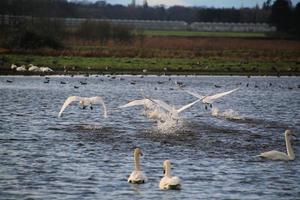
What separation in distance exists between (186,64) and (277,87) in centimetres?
1170

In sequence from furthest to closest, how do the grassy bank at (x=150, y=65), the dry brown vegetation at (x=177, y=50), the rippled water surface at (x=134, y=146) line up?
the dry brown vegetation at (x=177, y=50), the grassy bank at (x=150, y=65), the rippled water surface at (x=134, y=146)

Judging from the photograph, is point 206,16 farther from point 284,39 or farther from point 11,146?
point 11,146

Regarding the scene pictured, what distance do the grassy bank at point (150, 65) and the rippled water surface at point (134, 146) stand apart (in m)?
16.6

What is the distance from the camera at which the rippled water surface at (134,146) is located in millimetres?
17672

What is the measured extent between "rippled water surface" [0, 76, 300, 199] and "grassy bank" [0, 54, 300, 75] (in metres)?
16.6

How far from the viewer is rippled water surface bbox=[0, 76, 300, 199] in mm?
17672

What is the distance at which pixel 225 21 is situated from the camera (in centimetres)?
17562

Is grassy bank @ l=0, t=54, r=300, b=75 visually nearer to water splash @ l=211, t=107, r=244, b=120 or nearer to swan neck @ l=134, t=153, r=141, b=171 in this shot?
water splash @ l=211, t=107, r=244, b=120

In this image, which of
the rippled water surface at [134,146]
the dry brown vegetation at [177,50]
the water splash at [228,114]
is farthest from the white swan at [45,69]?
the water splash at [228,114]

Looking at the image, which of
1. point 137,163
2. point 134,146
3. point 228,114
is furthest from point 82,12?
point 137,163

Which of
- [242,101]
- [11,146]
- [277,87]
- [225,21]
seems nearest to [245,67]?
[277,87]

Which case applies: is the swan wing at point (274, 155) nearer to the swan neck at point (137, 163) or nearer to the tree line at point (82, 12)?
the swan neck at point (137, 163)

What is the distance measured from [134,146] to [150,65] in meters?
38.7

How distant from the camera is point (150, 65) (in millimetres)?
62469
